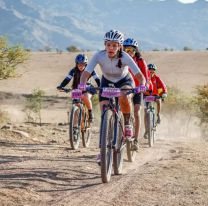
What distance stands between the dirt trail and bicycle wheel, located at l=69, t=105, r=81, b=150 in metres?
0.87

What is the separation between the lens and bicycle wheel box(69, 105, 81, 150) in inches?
457

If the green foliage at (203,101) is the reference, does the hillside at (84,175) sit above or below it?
below

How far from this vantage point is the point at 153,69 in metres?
13.8

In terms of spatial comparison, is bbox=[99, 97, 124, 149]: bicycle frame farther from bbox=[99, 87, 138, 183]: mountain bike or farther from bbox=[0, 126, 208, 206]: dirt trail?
bbox=[0, 126, 208, 206]: dirt trail

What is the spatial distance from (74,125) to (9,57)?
42.8 ft

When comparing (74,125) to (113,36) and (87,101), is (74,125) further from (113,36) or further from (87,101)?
(113,36)

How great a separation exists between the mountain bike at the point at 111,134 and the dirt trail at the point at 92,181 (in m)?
0.20

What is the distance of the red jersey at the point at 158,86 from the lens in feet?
45.9

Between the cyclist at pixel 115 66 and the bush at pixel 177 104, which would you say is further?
the bush at pixel 177 104

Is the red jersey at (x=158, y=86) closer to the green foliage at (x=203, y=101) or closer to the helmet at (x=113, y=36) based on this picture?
the helmet at (x=113, y=36)

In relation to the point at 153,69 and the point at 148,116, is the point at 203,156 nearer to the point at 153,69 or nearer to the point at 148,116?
the point at 148,116

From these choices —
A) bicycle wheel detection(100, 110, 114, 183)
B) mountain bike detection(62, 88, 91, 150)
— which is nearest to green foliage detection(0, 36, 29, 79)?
mountain bike detection(62, 88, 91, 150)

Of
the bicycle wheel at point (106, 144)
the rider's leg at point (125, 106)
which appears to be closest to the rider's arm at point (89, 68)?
the bicycle wheel at point (106, 144)

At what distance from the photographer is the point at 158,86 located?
14164 mm
